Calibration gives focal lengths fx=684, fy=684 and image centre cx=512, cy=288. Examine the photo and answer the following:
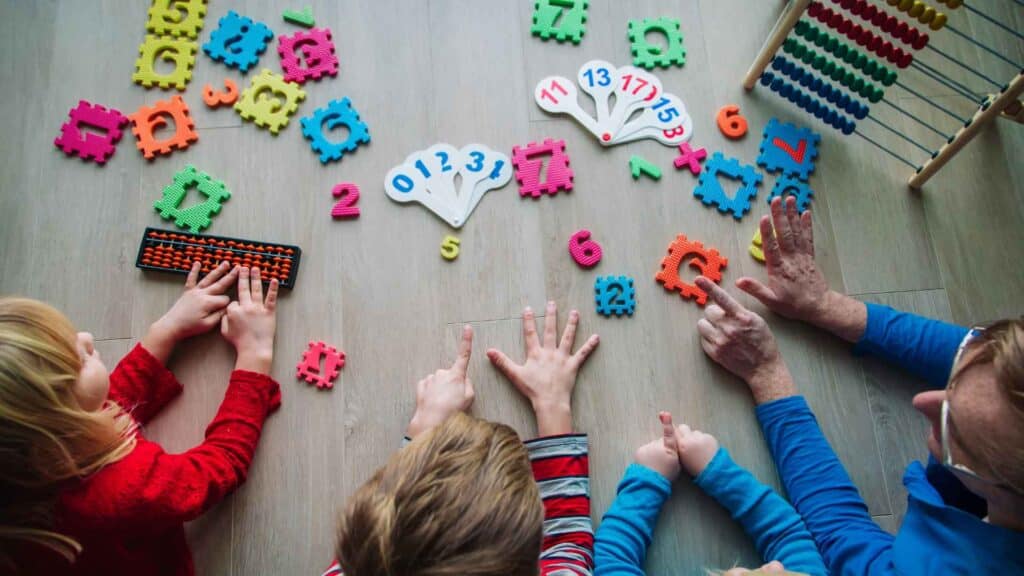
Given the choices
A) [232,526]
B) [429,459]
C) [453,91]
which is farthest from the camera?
[453,91]

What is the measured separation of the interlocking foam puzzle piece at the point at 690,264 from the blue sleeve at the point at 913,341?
0.28 meters

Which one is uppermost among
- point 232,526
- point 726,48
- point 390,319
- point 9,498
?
point 726,48

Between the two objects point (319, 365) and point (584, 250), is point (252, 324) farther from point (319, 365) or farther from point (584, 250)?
point (584, 250)

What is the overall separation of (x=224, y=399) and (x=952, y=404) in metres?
1.11

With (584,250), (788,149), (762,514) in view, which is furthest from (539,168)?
(762,514)

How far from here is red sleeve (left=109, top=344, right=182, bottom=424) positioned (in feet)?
3.86

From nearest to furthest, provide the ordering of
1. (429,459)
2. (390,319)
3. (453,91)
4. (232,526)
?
(429,459), (232,526), (390,319), (453,91)

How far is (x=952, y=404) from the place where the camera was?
827 millimetres

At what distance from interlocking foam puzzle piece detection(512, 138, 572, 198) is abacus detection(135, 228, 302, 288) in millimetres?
456

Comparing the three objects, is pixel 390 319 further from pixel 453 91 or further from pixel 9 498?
pixel 9 498

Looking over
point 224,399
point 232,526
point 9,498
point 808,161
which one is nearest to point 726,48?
point 808,161

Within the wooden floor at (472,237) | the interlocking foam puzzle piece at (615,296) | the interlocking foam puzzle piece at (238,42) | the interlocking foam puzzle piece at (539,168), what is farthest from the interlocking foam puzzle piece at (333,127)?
the interlocking foam puzzle piece at (615,296)

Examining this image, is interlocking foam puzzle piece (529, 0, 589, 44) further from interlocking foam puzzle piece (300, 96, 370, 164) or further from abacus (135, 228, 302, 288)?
abacus (135, 228, 302, 288)

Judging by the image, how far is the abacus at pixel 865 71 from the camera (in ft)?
4.00
